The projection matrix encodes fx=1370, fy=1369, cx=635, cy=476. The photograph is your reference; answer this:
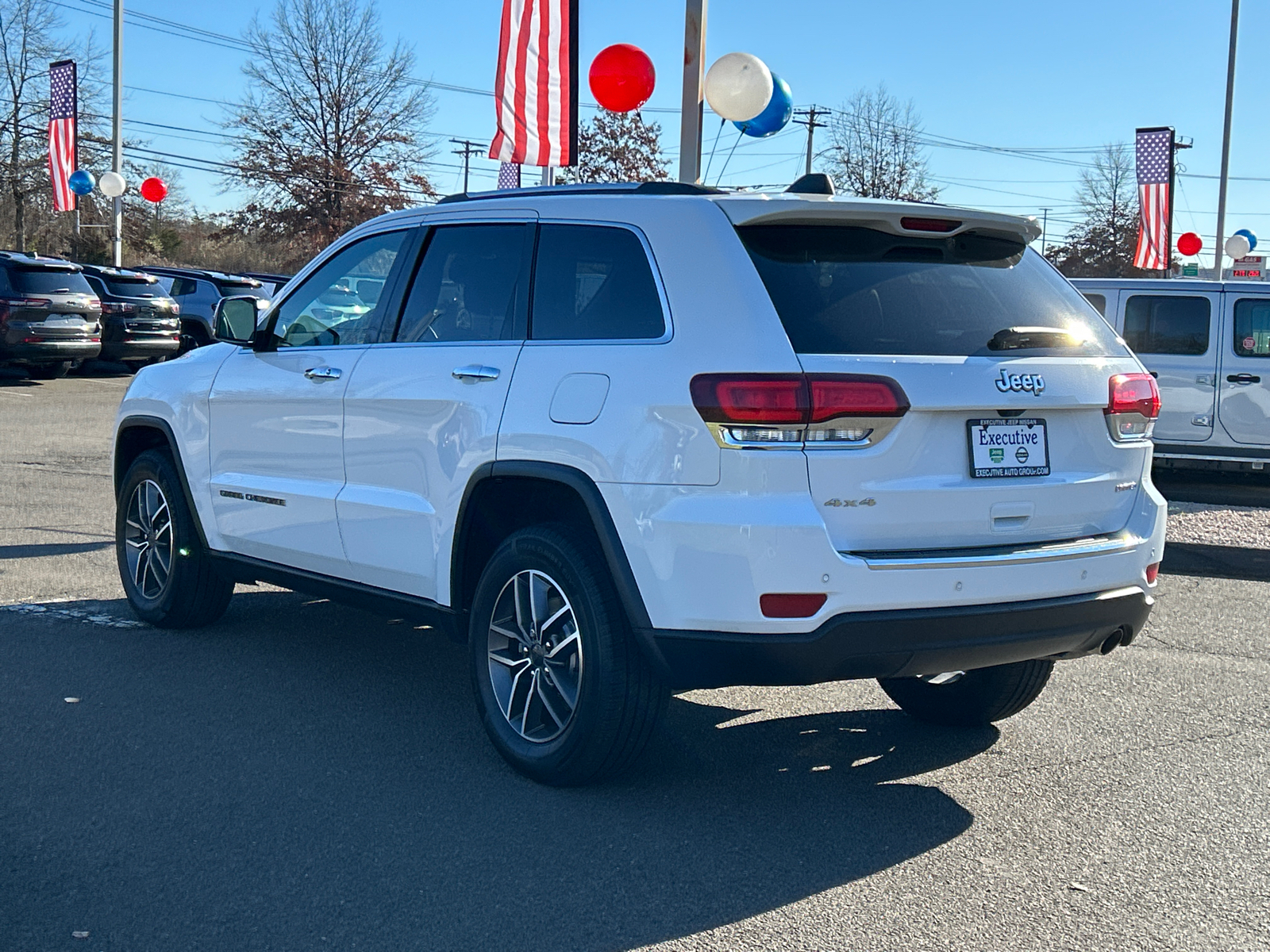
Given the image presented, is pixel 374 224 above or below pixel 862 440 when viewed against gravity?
above

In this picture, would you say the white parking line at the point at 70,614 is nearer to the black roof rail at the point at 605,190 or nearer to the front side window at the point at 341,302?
the front side window at the point at 341,302

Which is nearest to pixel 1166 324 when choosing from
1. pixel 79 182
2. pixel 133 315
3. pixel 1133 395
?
pixel 1133 395

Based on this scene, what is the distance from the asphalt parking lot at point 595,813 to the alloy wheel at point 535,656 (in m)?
0.22

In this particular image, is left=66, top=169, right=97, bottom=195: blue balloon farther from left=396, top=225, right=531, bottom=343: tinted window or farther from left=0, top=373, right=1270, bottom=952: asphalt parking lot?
left=396, top=225, right=531, bottom=343: tinted window

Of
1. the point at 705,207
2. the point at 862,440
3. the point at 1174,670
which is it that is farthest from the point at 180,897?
the point at 1174,670

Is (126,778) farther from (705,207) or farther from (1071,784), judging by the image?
(1071,784)

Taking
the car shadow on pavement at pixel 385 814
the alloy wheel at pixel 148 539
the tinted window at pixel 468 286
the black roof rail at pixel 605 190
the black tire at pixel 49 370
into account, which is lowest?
the car shadow on pavement at pixel 385 814

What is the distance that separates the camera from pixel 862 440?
383 cm

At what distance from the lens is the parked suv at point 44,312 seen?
21.0 m

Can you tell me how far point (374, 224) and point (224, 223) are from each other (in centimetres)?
5579

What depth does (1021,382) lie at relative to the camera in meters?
4.08

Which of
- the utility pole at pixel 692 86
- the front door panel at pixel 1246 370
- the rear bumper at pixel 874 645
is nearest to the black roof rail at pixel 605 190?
the rear bumper at pixel 874 645

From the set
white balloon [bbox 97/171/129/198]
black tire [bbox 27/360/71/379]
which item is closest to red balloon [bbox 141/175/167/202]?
white balloon [bbox 97/171/129/198]

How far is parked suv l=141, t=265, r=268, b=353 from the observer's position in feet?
88.0
